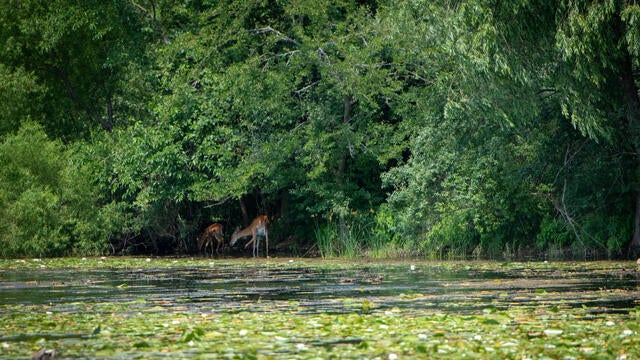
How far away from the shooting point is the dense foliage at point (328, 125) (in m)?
20.5

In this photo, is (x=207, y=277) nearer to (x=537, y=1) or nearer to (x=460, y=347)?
(x=537, y=1)

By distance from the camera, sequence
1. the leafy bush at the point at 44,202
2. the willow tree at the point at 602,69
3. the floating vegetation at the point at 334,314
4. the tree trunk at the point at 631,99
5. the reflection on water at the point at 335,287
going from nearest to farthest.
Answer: the floating vegetation at the point at 334,314 < the reflection on water at the point at 335,287 < the willow tree at the point at 602,69 < the tree trunk at the point at 631,99 < the leafy bush at the point at 44,202

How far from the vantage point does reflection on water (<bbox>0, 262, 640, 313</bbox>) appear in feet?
43.0

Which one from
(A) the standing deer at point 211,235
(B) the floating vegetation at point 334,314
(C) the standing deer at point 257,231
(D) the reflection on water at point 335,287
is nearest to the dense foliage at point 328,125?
(A) the standing deer at point 211,235

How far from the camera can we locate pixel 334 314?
38.9 feet

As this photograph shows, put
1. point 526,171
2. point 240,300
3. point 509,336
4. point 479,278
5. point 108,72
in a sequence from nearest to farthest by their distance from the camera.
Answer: point 509,336
point 240,300
point 479,278
point 526,171
point 108,72

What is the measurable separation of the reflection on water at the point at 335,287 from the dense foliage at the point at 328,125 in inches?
122

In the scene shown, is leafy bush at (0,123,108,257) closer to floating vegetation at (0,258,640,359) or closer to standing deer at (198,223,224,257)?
standing deer at (198,223,224,257)

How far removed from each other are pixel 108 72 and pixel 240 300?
25587 millimetres

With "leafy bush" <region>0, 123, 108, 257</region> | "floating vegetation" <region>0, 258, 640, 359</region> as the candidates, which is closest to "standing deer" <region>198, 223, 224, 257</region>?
"leafy bush" <region>0, 123, 108, 257</region>

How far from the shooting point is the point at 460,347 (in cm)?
904

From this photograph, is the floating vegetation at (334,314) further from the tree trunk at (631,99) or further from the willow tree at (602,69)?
the willow tree at (602,69)

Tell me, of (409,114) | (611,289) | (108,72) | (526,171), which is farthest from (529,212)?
(108,72)

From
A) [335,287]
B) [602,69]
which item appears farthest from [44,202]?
[602,69]
